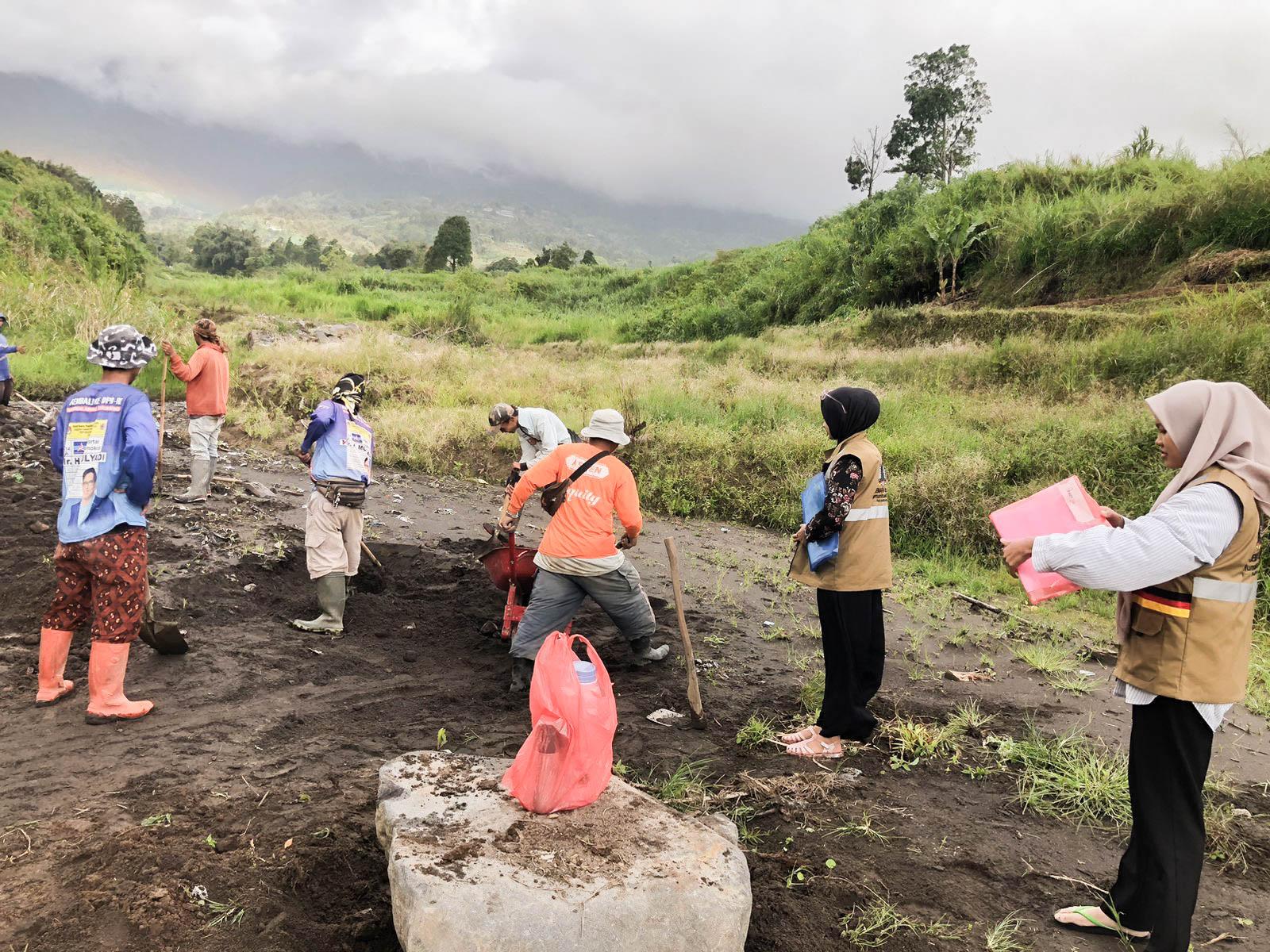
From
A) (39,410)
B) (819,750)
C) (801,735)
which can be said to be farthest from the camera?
(39,410)

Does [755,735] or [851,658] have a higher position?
[851,658]

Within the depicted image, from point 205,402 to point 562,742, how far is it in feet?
21.3

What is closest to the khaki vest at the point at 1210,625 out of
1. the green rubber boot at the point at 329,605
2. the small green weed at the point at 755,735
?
the small green weed at the point at 755,735

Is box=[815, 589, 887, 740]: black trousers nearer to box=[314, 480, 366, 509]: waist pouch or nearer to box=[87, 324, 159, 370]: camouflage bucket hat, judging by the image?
box=[314, 480, 366, 509]: waist pouch

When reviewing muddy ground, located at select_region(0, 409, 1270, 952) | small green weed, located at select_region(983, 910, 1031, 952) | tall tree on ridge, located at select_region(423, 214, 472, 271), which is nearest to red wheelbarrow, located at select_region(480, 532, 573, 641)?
muddy ground, located at select_region(0, 409, 1270, 952)

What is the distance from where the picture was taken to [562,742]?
2.85 meters

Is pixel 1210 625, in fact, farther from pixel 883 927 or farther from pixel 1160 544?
pixel 883 927

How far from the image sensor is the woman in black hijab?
3891mm

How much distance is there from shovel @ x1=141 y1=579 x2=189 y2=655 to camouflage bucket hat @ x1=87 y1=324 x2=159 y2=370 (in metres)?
1.40

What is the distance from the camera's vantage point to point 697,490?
9781mm

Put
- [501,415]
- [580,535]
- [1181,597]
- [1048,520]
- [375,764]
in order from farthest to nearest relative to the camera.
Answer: [501,415] → [580,535] → [375,764] → [1048,520] → [1181,597]

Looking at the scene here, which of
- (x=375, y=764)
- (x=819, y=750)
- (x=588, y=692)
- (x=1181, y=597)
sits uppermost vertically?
(x=1181, y=597)

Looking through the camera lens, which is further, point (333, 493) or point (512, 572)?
point (512, 572)

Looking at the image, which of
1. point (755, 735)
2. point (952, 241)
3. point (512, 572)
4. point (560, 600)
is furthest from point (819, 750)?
point (952, 241)
